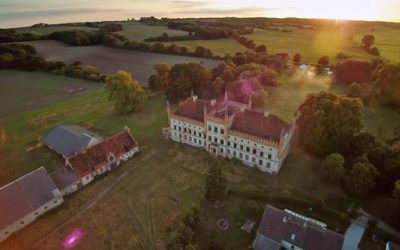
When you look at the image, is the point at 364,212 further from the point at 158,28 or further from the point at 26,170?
the point at 158,28

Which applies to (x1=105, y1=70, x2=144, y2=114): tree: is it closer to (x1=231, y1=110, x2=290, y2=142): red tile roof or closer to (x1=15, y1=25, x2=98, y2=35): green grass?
(x1=231, y1=110, x2=290, y2=142): red tile roof

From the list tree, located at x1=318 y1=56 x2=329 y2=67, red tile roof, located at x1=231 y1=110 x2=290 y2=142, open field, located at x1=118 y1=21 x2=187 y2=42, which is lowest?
tree, located at x1=318 y1=56 x2=329 y2=67

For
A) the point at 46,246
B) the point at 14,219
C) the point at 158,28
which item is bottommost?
the point at 46,246

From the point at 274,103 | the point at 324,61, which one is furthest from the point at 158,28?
the point at 274,103

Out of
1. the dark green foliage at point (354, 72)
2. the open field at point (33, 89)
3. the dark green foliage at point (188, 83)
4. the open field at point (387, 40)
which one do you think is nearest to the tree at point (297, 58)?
the dark green foliage at point (354, 72)

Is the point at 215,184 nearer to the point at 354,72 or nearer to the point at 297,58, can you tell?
the point at 354,72

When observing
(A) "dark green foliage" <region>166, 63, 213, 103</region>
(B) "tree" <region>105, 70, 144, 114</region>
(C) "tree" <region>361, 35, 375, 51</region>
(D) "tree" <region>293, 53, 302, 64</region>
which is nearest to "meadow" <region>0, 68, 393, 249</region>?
(B) "tree" <region>105, 70, 144, 114</region>
